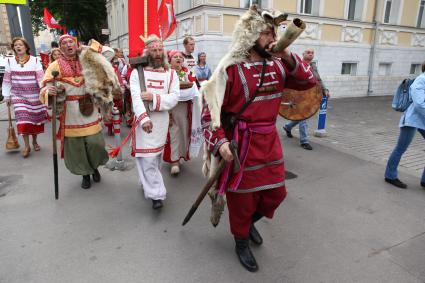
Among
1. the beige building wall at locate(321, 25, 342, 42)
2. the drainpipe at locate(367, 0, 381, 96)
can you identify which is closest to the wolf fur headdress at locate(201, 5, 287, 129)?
the beige building wall at locate(321, 25, 342, 42)

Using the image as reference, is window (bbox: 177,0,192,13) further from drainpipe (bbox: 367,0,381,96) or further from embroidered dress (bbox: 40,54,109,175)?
embroidered dress (bbox: 40,54,109,175)

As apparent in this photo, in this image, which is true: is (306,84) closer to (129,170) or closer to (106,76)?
(106,76)

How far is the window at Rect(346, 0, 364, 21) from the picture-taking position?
1272 centimetres

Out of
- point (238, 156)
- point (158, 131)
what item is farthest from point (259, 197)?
point (158, 131)

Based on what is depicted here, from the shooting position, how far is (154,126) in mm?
3564

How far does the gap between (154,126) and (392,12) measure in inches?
551

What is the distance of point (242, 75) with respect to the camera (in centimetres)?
238

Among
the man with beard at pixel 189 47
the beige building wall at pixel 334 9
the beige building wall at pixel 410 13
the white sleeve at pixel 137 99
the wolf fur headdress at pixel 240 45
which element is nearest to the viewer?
the wolf fur headdress at pixel 240 45

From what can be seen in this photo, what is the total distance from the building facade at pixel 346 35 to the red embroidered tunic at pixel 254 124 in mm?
7748

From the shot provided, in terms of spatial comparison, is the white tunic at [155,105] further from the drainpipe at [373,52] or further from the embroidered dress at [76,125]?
the drainpipe at [373,52]

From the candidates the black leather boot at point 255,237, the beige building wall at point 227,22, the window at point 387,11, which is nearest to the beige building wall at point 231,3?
the beige building wall at point 227,22

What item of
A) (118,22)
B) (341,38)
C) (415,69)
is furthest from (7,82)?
(118,22)

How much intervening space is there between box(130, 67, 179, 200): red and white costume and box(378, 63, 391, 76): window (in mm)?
12971

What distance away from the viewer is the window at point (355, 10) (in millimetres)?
12719
